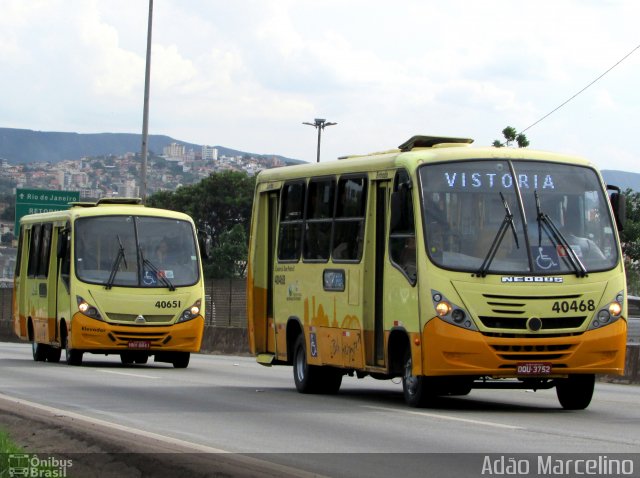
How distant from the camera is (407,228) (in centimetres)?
1717

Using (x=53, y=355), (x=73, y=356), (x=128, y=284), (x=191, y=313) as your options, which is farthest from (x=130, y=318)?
(x=53, y=355)

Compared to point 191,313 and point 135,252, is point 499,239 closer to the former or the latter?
point 191,313

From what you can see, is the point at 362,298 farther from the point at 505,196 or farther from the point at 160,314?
the point at 160,314

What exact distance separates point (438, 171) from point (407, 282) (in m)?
1.28

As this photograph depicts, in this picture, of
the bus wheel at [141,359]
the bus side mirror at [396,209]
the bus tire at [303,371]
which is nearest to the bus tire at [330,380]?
the bus tire at [303,371]

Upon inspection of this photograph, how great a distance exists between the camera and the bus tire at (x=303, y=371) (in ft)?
66.4

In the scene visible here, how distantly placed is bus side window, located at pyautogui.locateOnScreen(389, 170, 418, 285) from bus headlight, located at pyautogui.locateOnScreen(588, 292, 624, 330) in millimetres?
1988

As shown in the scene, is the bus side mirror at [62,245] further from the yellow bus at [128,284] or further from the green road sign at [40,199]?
the green road sign at [40,199]

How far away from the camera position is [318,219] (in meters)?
19.9

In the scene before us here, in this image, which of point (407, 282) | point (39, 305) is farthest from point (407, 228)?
point (39, 305)

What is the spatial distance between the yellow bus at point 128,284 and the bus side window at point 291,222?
24.3ft

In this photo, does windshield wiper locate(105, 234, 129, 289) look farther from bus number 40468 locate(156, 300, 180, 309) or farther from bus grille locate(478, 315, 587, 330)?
bus grille locate(478, 315, 587, 330)

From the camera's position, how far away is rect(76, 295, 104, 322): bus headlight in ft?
92.1

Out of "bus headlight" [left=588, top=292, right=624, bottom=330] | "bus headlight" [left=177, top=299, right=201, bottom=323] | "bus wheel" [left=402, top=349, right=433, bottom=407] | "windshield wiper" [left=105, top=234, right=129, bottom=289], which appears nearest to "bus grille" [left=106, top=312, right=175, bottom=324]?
"bus headlight" [left=177, top=299, right=201, bottom=323]
